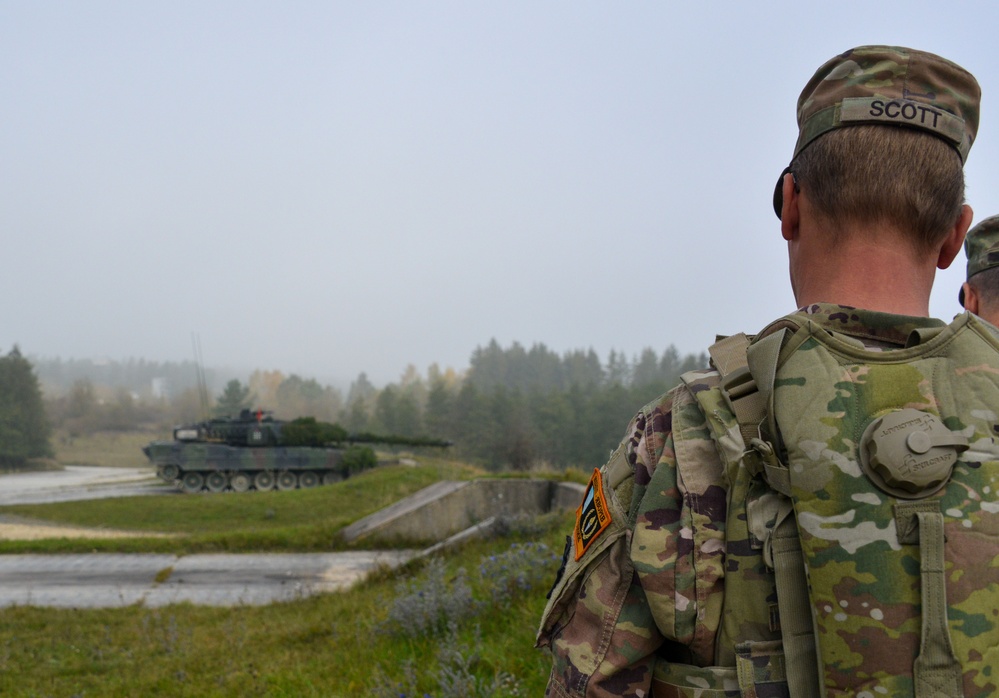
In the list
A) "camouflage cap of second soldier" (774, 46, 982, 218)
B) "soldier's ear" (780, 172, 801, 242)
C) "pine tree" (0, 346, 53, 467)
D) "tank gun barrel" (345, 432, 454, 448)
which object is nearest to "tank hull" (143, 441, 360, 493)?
"tank gun barrel" (345, 432, 454, 448)

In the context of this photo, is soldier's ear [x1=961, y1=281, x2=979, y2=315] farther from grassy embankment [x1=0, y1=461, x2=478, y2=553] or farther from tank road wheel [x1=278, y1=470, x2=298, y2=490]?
tank road wheel [x1=278, y1=470, x2=298, y2=490]

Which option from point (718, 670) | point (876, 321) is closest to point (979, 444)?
point (876, 321)

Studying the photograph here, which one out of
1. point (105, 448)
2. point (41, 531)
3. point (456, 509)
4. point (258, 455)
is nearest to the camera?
point (456, 509)

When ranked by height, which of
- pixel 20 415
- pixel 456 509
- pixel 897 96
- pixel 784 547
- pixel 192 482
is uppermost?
pixel 897 96

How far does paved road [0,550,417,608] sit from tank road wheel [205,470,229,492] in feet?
40.7

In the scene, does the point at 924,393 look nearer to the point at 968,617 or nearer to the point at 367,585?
the point at 968,617

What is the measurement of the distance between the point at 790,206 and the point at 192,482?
24.0m

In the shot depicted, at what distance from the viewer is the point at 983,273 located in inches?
103

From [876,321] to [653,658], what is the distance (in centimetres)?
74

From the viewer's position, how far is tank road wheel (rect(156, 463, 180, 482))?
73.4 ft

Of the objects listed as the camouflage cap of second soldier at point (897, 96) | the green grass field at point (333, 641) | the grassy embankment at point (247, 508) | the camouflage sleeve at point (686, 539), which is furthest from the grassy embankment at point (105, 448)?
the camouflage cap of second soldier at point (897, 96)

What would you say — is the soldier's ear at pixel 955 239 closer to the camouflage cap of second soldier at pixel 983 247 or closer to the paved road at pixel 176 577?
the camouflage cap of second soldier at pixel 983 247

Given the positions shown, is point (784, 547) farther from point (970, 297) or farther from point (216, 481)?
point (216, 481)

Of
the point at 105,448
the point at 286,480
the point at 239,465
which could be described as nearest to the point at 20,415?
the point at 105,448
